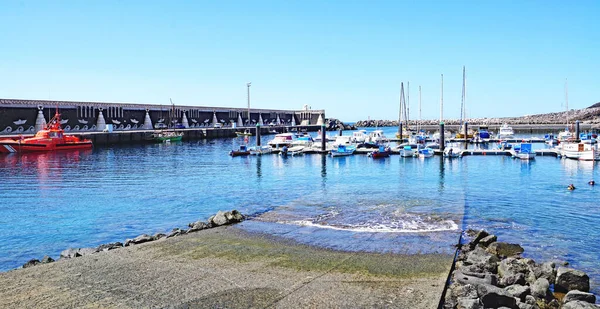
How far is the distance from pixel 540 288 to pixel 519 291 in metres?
0.82

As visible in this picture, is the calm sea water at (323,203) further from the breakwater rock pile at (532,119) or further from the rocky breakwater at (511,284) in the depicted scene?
the breakwater rock pile at (532,119)

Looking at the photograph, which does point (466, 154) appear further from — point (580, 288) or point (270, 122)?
point (270, 122)

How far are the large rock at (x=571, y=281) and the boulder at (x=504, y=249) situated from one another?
296 centimetres

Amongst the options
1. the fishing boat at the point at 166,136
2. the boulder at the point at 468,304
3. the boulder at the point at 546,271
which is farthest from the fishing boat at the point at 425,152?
the fishing boat at the point at 166,136

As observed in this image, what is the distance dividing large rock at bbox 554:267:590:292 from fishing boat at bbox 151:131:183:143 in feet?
255

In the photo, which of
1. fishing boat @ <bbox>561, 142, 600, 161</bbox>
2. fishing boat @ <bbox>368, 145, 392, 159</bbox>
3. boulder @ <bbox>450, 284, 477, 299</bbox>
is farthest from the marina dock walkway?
fishing boat @ <bbox>561, 142, 600, 161</bbox>

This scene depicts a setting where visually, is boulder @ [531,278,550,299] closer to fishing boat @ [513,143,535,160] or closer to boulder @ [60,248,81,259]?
boulder @ [60,248,81,259]

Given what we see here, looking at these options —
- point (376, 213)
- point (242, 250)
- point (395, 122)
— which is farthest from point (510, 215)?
point (395, 122)

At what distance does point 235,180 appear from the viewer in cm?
3544

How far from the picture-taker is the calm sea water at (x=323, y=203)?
17141 millimetres

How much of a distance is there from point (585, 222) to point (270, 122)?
126653 mm

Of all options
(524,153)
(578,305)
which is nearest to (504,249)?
(578,305)

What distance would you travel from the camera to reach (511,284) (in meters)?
11.9

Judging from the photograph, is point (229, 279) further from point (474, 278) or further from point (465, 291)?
point (474, 278)
